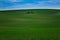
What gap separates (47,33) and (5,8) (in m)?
0.69

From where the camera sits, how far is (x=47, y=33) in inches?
59.3

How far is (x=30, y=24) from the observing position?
66.6 inches

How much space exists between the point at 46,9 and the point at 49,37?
20.6 inches

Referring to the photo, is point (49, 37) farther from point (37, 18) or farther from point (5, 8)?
point (5, 8)

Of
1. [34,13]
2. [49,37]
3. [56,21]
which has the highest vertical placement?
[34,13]

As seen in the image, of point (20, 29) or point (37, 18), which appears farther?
point (37, 18)

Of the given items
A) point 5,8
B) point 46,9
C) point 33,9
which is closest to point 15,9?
point 5,8

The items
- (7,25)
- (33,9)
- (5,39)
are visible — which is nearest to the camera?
(5,39)

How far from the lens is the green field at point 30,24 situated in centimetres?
143

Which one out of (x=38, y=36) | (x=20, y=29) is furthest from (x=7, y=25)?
(x=38, y=36)

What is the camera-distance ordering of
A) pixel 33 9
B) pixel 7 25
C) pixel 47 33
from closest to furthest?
pixel 47 33, pixel 7 25, pixel 33 9

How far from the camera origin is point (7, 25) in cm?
168

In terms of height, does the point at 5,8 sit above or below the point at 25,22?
above

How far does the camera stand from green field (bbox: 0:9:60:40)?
4.68 ft
